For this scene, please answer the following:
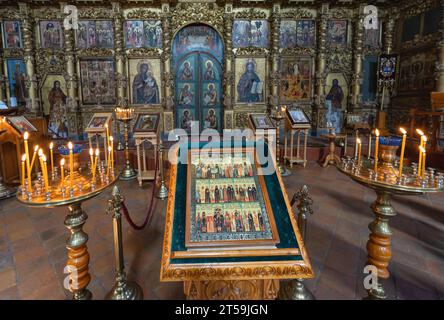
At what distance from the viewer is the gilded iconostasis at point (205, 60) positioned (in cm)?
941

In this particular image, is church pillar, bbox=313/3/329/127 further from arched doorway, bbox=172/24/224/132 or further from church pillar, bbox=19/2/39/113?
church pillar, bbox=19/2/39/113

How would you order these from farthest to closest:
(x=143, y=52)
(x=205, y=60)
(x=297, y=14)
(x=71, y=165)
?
(x=205, y=60), (x=297, y=14), (x=143, y=52), (x=71, y=165)

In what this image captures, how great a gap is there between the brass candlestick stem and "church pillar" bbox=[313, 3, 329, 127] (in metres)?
8.19

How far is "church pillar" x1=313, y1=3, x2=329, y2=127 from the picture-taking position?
9688 mm

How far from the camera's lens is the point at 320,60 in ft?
32.4

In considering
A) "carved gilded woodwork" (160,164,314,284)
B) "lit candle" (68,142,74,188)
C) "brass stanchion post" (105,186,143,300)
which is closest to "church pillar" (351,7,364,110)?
"carved gilded woodwork" (160,164,314,284)

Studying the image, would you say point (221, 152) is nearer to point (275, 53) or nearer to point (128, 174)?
point (128, 174)

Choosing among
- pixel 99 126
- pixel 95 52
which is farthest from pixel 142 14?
pixel 99 126

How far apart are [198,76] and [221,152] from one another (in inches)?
332

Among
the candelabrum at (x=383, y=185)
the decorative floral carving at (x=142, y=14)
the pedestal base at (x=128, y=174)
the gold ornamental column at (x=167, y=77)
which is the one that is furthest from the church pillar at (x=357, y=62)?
the candelabrum at (x=383, y=185)

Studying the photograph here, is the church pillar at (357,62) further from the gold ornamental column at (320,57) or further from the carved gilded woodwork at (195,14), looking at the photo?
the carved gilded woodwork at (195,14)

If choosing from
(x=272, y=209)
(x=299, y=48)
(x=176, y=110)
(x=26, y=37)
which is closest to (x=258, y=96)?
(x=299, y=48)

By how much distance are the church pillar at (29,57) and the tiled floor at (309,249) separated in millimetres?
5876

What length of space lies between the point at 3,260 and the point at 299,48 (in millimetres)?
10124
